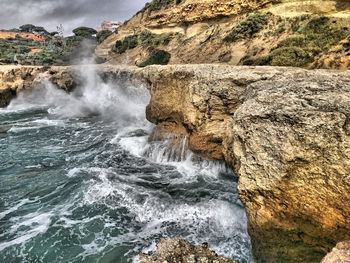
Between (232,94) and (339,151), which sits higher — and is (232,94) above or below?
above

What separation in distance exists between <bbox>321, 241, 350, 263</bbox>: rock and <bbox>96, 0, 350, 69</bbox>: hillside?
265 inches

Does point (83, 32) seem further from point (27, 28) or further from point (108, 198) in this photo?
point (108, 198)

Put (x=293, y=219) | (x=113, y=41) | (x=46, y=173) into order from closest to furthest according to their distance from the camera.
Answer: (x=293, y=219) < (x=46, y=173) < (x=113, y=41)

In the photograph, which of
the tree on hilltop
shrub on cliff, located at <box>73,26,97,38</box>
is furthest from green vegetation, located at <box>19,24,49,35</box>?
shrub on cliff, located at <box>73,26,97,38</box>

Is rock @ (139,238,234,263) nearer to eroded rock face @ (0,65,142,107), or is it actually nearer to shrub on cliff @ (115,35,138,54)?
eroded rock face @ (0,65,142,107)

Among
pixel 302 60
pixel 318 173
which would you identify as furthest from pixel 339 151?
pixel 302 60

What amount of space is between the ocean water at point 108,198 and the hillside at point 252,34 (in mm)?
6022

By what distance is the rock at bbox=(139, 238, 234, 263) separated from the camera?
3.25 metres

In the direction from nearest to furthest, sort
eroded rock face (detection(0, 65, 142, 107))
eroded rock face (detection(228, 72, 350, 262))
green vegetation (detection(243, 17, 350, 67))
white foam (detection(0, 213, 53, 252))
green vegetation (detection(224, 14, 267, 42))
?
eroded rock face (detection(228, 72, 350, 262)) → white foam (detection(0, 213, 53, 252)) → green vegetation (detection(243, 17, 350, 67)) → green vegetation (detection(224, 14, 267, 42)) → eroded rock face (detection(0, 65, 142, 107))

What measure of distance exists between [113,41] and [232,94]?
103ft

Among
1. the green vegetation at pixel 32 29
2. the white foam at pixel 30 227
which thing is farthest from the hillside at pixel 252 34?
the green vegetation at pixel 32 29

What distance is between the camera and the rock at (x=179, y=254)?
3.25 meters

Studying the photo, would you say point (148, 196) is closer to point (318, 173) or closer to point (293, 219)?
point (293, 219)

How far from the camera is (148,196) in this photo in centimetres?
698
